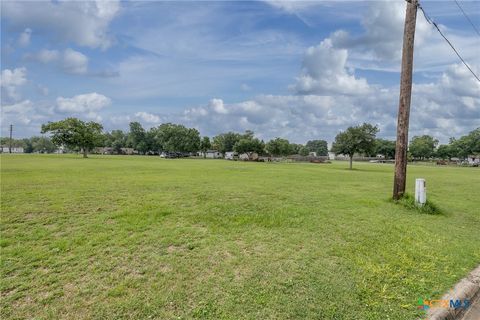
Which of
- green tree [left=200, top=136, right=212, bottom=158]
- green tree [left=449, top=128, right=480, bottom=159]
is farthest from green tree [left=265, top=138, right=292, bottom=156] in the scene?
green tree [left=449, top=128, right=480, bottom=159]

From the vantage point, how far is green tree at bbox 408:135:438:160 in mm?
101438

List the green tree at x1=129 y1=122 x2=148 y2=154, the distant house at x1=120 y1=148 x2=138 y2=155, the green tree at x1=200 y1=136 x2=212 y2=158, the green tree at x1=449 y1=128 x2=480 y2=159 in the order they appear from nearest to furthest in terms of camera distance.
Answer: the green tree at x1=449 y1=128 x2=480 y2=159 → the green tree at x1=200 y1=136 x2=212 y2=158 → the green tree at x1=129 y1=122 x2=148 y2=154 → the distant house at x1=120 y1=148 x2=138 y2=155

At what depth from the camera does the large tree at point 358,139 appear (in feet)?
125

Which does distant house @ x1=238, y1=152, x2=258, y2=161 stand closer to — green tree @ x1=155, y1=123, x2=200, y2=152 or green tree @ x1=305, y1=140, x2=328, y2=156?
green tree @ x1=155, y1=123, x2=200, y2=152

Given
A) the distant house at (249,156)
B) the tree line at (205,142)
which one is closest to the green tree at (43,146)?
the tree line at (205,142)

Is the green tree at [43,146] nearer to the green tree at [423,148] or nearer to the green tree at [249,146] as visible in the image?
the green tree at [249,146]

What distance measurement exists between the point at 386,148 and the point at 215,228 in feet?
383

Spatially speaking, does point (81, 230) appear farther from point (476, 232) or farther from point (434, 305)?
point (476, 232)

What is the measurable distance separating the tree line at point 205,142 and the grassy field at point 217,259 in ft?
107

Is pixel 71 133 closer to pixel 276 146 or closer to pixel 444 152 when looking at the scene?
pixel 276 146

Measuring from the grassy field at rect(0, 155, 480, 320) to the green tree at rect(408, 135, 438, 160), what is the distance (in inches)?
4270

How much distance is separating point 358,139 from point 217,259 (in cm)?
3723

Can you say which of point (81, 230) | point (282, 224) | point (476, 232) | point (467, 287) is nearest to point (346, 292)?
point (467, 287)

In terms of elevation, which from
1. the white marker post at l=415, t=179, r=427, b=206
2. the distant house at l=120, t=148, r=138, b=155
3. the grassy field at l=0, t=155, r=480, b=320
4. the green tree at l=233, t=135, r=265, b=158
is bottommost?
the grassy field at l=0, t=155, r=480, b=320
